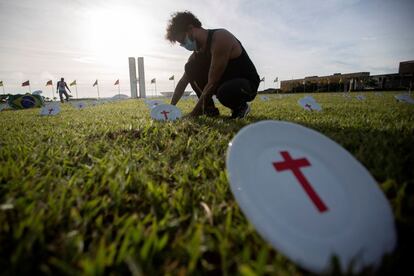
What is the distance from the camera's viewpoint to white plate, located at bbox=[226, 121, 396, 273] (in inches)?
27.1

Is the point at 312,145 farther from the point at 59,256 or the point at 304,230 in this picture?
the point at 59,256

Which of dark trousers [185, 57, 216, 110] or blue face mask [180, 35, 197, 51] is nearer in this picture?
blue face mask [180, 35, 197, 51]

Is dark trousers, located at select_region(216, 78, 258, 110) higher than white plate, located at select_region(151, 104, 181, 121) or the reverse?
higher

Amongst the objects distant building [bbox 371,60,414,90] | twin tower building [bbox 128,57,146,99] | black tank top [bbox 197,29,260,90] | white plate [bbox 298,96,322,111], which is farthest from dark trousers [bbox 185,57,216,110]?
twin tower building [bbox 128,57,146,99]

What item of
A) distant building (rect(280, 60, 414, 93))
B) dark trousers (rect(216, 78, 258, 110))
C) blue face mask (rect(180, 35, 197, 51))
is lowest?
dark trousers (rect(216, 78, 258, 110))

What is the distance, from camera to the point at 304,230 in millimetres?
726

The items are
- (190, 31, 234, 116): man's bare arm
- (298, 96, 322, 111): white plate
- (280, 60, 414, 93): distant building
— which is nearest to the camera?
(190, 31, 234, 116): man's bare arm

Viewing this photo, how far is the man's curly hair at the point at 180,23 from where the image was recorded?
10.3 ft

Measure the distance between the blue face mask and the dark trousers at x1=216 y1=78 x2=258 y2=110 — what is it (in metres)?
0.65

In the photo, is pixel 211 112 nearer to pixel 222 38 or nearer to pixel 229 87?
pixel 229 87

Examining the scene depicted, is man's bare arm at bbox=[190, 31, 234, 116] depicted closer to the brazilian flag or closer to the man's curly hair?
the man's curly hair

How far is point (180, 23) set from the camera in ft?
10.3

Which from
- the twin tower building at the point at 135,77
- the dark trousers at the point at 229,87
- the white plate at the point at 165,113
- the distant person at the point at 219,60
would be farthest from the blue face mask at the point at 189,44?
the twin tower building at the point at 135,77

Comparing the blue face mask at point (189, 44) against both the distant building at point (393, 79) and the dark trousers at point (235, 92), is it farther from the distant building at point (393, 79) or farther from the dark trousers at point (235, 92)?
the distant building at point (393, 79)
